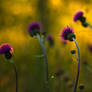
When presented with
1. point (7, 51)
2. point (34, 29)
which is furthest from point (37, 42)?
point (7, 51)

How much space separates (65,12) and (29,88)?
3656 mm

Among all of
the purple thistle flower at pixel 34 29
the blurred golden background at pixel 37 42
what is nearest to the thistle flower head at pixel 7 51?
the purple thistle flower at pixel 34 29

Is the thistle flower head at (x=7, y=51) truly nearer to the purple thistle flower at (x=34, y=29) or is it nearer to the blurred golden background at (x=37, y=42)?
the purple thistle flower at (x=34, y=29)

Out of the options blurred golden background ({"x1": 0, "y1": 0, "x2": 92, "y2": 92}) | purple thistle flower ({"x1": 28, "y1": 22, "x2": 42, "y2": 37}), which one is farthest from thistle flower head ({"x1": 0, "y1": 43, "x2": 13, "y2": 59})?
blurred golden background ({"x1": 0, "y1": 0, "x2": 92, "y2": 92})

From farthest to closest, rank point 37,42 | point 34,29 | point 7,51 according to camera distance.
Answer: point 37,42 → point 34,29 → point 7,51

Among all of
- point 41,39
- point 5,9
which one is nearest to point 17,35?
point 5,9

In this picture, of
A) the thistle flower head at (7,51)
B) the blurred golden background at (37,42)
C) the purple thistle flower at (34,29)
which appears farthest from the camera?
the blurred golden background at (37,42)

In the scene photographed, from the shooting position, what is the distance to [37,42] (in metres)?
6.70

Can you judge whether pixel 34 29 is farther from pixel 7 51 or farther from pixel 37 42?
pixel 37 42

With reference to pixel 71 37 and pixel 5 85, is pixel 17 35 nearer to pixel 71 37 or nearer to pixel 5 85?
pixel 5 85

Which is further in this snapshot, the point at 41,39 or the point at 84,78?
the point at 84,78

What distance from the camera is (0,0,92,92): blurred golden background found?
4266mm

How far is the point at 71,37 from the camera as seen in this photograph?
101 inches

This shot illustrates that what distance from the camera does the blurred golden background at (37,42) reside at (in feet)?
14.0
